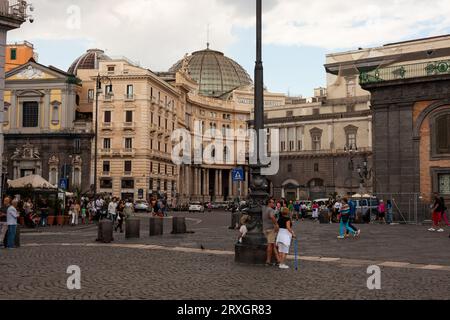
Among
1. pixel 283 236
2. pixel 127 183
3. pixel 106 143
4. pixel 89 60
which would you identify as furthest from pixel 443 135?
pixel 89 60

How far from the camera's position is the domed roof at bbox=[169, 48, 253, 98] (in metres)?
126

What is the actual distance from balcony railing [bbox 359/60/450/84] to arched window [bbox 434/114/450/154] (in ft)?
9.13

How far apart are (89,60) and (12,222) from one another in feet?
257

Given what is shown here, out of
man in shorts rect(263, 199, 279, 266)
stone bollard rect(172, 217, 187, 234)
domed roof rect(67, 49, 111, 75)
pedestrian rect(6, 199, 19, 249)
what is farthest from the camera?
domed roof rect(67, 49, 111, 75)

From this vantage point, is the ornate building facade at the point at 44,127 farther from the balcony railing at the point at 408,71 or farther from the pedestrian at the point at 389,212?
the pedestrian at the point at 389,212

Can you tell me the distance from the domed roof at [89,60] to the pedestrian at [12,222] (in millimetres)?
75411

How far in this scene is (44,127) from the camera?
73.2 meters

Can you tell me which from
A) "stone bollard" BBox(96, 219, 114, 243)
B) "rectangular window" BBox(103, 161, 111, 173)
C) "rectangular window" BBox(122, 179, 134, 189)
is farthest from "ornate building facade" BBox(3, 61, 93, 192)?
"stone bollard" BBox(96, 219, 114, 243)

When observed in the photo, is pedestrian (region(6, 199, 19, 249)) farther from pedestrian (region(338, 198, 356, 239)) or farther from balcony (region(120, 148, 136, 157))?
balcony (region(120, 148, 136, 157))
